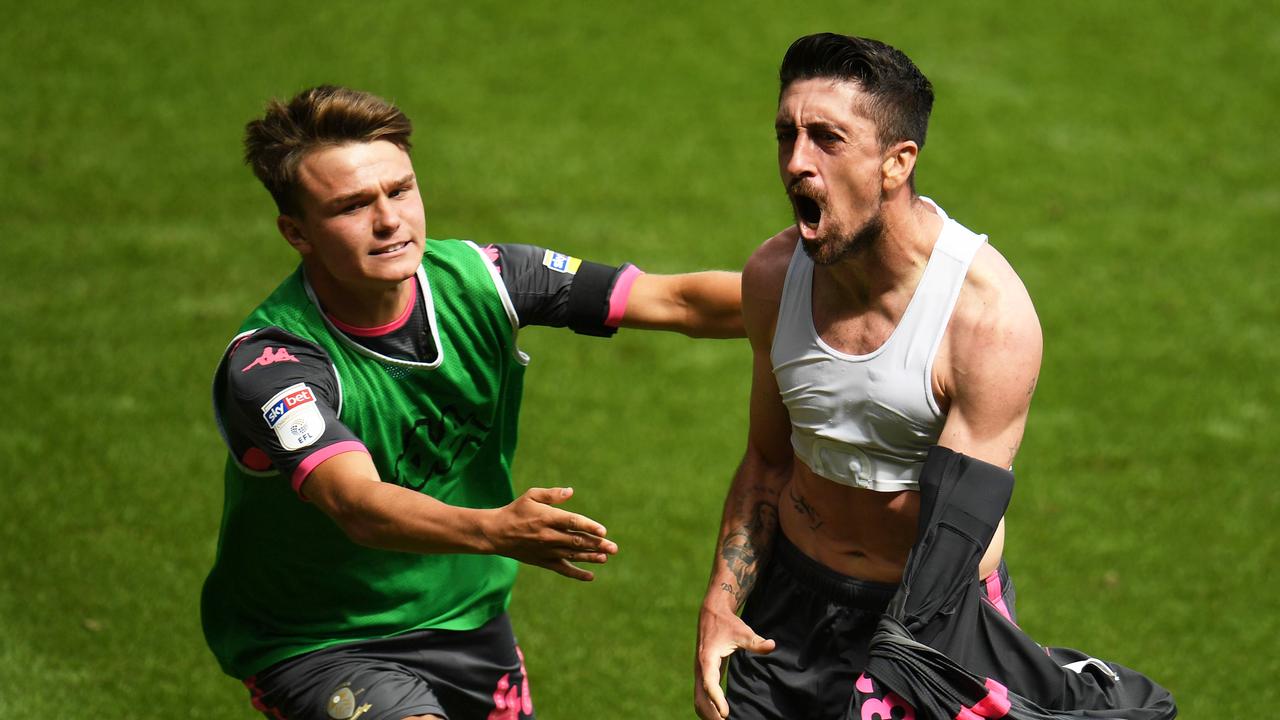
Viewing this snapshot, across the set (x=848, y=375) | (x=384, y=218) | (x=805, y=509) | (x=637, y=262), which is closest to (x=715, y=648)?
(x=805, y=509)

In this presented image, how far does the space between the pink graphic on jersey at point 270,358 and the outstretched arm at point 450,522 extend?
0.39 metres

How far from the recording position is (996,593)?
4156 mm

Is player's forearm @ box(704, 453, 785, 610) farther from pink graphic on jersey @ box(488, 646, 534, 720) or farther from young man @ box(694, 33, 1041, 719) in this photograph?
pink graphic on jersey @ box(488, 646, 534, 720)

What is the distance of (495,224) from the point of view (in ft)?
36.1

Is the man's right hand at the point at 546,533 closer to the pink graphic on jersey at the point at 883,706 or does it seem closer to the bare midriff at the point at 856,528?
the pink graphic on jersey at the point at 883,706

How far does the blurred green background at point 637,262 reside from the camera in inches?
277

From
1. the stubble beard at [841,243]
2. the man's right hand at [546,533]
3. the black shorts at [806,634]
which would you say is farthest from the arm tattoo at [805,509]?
the man's right hand at [546,533]

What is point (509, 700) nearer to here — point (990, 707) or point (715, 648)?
point (715, 648)

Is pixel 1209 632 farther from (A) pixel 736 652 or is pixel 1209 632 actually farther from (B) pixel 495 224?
(B) pixel 495 224

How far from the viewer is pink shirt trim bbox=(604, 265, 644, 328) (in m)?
4.76

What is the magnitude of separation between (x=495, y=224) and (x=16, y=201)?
11.9 feet

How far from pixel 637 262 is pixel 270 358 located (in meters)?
6.56

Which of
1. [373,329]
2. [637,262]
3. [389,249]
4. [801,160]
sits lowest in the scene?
[637,262]

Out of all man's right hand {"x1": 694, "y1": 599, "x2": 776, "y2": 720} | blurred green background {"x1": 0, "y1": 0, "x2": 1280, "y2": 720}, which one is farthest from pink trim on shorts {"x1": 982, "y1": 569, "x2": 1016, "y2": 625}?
blurred green background {"x1": 0, "y1": 0, "x2": 1280, "y2": 720}
